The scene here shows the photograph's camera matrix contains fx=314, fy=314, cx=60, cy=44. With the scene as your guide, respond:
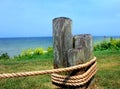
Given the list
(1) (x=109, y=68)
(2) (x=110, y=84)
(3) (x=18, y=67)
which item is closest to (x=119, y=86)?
(2) (x=110, y=84)

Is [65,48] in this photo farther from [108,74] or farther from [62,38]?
[108,74]

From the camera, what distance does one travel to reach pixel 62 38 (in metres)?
3.49

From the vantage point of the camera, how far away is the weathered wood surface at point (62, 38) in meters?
3.49

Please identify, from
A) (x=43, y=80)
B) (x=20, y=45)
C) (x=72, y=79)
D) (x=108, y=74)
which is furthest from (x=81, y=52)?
(x=20, y=45)

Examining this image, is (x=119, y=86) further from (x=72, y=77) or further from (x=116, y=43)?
(x=116, y=43)

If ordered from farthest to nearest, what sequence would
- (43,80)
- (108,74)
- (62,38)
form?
(108,74)
(43,80)
(62,38)

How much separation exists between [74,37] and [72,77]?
465 mm

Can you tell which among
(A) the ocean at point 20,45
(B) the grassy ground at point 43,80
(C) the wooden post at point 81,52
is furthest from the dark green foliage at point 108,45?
(C) the wooden post at point 81,52

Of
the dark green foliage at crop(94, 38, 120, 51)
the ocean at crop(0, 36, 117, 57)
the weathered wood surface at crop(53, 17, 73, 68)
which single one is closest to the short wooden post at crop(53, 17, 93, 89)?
the weathered wood surface at crop(53, 17, 73, 68)

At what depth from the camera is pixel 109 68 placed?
8625 millimetres

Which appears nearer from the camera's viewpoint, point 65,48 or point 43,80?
point 65,48

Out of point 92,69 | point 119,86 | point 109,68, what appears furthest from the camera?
point 109,68

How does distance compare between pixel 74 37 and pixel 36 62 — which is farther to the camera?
pixel 36 62

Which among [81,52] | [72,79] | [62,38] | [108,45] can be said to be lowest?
[108,45]
